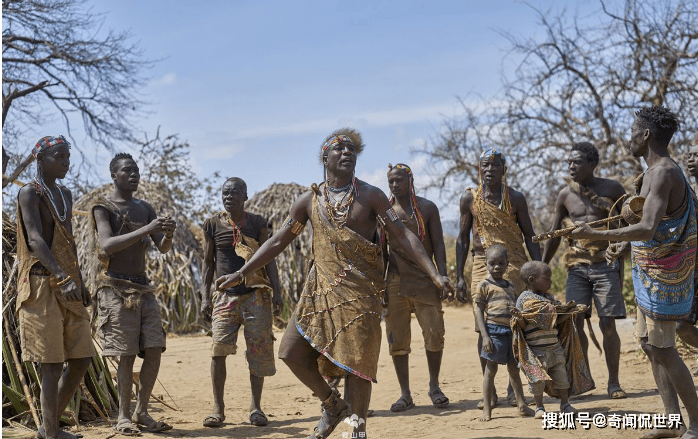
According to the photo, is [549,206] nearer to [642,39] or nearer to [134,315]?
[642,39]

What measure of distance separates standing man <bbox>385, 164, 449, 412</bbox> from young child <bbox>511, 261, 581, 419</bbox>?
118 cm

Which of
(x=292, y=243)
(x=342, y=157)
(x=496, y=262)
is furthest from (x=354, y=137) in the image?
(x=292, y=243)

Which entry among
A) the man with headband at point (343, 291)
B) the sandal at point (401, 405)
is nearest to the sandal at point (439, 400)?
the sandal at point (401, 405)

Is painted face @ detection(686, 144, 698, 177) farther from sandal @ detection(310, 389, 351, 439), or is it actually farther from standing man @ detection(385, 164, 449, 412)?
sandal @ detection(310, 389, 351, 439)

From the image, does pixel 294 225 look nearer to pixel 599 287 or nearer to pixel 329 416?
pixel 329 416

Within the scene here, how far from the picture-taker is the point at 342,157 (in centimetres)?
493

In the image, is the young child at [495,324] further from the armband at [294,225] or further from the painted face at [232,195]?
the painted face at [232,195]

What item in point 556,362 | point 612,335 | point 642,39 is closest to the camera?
point 556,362

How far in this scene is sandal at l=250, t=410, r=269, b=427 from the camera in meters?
6.41

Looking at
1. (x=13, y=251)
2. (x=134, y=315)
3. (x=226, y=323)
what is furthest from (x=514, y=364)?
(x=13, y=251)

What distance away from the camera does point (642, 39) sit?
14.4 meters

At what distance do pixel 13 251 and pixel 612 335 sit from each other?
5.42 m

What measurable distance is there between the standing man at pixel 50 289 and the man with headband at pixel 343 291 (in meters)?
1.31

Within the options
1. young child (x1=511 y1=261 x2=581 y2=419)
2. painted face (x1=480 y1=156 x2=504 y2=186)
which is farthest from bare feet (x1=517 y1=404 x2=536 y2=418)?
painted face (x1=480 y1=156 x2=504 y2=186)
